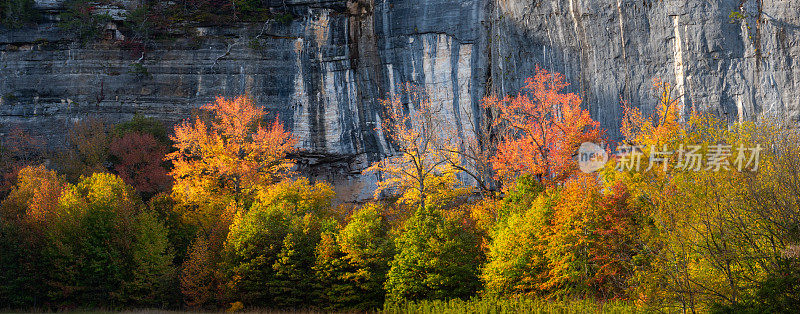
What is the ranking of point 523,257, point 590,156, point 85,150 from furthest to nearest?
point 85,150 → point 590,156 → point 523,257

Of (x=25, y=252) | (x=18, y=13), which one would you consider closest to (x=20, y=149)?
(x=18, y=13)

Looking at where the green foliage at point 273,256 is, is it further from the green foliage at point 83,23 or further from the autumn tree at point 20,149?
the green foliage at point 83,23

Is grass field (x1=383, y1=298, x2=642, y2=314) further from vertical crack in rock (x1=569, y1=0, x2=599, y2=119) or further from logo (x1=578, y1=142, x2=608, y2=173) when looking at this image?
vertical crack in rock (x1=569, y1=0, x2=599, y2=119)

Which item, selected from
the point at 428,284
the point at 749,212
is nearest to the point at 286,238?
the point at 428,284

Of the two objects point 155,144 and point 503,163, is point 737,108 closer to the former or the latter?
point 503,163

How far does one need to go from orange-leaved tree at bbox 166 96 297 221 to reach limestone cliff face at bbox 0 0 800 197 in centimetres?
570

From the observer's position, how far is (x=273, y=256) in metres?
30.0

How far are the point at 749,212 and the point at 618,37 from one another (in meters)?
28.3

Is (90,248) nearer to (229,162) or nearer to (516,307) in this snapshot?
(229,162)

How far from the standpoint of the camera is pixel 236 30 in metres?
51.3

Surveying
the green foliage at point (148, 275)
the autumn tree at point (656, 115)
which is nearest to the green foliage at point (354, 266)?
the green foliage at point (148, 275)

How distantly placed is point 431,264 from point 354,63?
25064 mm

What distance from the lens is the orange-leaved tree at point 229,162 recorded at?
124 ft

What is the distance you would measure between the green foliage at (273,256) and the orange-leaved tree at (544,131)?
10402 millimetres
